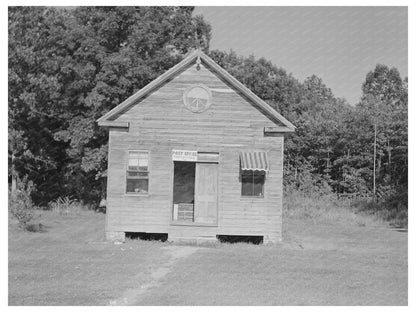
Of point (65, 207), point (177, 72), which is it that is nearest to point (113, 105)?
point (65, 207)

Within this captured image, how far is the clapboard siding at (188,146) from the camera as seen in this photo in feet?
62.1

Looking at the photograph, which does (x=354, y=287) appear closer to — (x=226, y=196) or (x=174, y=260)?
(x=174, y=260)

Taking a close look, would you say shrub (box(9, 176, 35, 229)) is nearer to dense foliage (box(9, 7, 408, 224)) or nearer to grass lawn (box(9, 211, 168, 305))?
grass lawn (box(9, 211, 168, 305))

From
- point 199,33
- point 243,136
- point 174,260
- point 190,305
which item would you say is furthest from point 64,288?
point 199,33

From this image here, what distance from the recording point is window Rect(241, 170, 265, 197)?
19.0 metres

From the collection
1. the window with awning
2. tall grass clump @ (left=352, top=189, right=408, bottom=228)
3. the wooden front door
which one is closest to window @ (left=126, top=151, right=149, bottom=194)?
the wooden front door

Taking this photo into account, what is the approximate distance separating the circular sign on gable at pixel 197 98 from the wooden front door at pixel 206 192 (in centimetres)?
212

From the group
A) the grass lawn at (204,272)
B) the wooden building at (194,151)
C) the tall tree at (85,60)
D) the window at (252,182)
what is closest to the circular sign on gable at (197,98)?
the wooden building at (194,151)

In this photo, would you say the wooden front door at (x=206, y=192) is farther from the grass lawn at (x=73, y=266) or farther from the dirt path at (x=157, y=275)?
the grass lawn at (x=73, y=266)

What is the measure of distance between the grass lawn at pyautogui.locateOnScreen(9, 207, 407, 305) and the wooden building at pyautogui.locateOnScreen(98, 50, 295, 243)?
0.97 meters

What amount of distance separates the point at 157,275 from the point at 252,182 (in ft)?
22.6

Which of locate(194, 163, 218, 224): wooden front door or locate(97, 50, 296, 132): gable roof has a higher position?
locate(97, 50, 296, 132): gable roof

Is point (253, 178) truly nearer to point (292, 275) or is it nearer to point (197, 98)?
point (197, 98)

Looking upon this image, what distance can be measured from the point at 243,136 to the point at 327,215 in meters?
12.2
